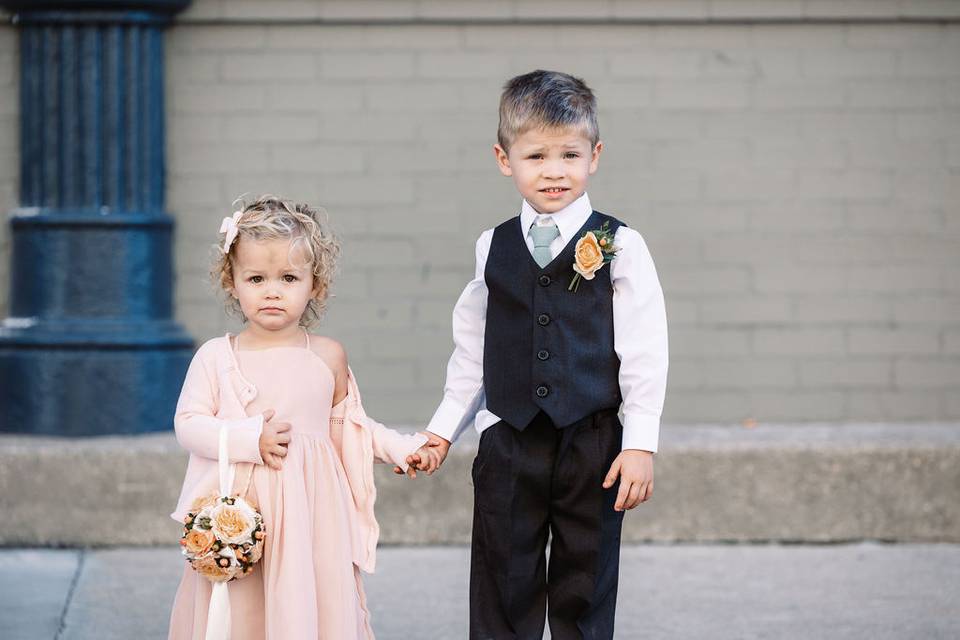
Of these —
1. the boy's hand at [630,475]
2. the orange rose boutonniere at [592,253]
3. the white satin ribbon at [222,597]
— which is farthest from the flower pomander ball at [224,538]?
the orange rose boutonniere at [592,253]

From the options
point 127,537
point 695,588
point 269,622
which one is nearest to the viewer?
point 269,622

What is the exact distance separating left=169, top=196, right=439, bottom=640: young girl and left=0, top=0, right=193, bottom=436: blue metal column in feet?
7.89

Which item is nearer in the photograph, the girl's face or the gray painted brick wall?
the girl's face

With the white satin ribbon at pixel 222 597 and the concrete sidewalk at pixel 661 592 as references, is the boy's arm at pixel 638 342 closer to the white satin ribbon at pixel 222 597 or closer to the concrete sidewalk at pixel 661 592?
the white satin ribbon at pixel 222 597

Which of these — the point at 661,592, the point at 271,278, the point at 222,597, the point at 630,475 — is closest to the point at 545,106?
the point at 271,278

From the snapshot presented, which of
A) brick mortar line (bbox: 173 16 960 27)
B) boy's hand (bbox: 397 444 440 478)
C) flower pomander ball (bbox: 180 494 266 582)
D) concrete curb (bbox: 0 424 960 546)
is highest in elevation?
brick mortar line (bbox: 173 16 960 27)

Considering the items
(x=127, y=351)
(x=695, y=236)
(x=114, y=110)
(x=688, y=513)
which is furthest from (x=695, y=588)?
(x=114, y=110)

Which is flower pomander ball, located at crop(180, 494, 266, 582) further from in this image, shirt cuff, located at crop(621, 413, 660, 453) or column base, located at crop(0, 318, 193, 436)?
column base, located at crop(0, 318, 193, 436)

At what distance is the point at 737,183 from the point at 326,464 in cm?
310

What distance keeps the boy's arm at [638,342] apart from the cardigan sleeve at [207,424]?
912 mm

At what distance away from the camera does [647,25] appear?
639cm

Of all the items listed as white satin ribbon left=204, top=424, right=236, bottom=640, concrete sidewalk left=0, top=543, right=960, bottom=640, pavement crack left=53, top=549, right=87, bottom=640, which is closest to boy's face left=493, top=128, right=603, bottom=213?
white satin ribbon left=204, top=424, right=236, bottom=640

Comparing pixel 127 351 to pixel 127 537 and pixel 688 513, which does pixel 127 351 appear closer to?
pixel 127 537

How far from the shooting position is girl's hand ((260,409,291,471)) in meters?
3.73
